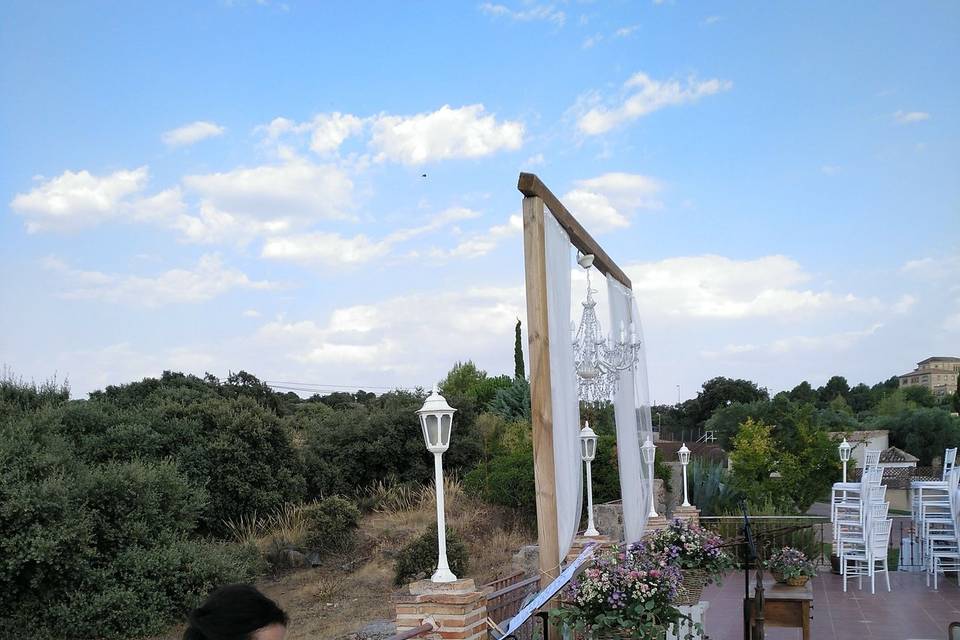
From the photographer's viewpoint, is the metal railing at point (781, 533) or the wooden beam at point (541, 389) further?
the metal railing at point (781, 533)

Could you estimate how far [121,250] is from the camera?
12.1 metres

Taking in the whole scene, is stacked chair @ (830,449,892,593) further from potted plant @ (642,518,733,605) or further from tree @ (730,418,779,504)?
tree @ (730,418,779,504)

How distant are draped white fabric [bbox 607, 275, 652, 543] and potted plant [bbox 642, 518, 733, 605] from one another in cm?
73

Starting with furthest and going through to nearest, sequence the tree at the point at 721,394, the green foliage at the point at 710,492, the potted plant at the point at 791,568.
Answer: the tree at the point at 721,394 < the green foliage at the point at 710,492 < the potted plant at the point at 791,568

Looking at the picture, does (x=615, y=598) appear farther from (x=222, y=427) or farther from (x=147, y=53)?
(x=222, y=427)

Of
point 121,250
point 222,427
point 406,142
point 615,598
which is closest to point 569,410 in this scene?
point 615,598

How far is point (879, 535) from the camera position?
30.2ft

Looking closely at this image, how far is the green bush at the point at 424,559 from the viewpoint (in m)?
9.49

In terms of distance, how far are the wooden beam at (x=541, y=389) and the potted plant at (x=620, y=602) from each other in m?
0.37

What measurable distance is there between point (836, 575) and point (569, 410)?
7434 mm

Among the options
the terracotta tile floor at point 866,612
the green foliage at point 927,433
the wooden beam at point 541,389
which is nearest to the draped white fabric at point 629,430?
the terracotta tile floor at point 866,612

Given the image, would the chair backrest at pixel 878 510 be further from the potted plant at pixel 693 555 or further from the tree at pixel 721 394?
the tree at pixel 721 394

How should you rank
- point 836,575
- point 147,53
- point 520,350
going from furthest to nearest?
point 520,350, point 836,575, point 147,53

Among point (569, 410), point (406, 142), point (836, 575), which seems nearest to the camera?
point (569, 410)
